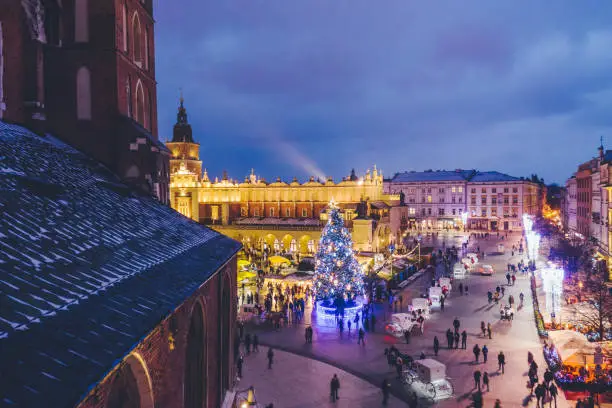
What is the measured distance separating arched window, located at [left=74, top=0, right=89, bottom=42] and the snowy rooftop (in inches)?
154

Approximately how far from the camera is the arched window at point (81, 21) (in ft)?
38.1

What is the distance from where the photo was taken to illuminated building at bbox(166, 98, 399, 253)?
54906mm

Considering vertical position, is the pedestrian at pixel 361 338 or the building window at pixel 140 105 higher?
the building window at pixel 140 105

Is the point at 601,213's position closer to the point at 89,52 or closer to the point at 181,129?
the point at 89,52

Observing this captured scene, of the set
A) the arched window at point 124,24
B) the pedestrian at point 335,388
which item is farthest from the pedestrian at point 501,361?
the arched window at point 124,24

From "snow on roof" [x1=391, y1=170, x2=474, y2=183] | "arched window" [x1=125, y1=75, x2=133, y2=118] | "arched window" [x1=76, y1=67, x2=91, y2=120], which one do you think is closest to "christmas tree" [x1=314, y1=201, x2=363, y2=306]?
"arched window" [x1=125, y1=75, x2=133, y2=118]

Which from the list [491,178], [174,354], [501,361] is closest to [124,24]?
[174,354]

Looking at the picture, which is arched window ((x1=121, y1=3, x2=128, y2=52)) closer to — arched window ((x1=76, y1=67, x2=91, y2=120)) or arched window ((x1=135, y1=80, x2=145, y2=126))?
arched window ((x1=135, y1=80, x2=145, y2=126))

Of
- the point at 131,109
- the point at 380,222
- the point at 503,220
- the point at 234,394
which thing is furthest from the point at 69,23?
the point at 503,220

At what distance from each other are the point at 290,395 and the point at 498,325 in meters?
13.1

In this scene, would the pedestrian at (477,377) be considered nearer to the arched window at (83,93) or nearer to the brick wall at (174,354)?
the brick wall at (174,354)

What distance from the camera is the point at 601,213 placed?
44.6m

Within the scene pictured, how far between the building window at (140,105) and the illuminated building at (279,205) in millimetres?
37706

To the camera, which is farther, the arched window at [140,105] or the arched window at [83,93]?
the arched window at [140,105]
